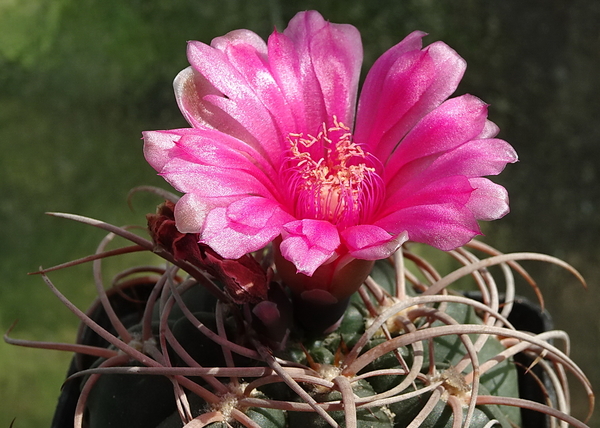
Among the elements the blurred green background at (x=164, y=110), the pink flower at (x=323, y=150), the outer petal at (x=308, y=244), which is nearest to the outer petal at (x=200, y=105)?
the pink flower at (x=323, y=150)

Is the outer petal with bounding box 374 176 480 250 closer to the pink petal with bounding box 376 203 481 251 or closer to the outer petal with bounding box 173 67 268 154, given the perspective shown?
the pink petal with bounding box 376 203 481 251

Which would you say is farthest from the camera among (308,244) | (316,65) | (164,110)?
(164,110)

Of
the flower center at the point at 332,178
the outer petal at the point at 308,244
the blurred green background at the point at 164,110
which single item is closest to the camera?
the outer petal at the point at 308,244

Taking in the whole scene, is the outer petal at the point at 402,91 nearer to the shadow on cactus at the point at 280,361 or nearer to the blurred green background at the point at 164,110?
the shadow on cactus at the point at 280,361

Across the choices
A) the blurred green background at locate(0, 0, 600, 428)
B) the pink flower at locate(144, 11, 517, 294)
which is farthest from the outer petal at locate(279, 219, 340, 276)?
the blurred green background at locate(0, 0, 600, 428)

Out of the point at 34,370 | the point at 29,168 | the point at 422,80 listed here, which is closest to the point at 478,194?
the point at 422,80

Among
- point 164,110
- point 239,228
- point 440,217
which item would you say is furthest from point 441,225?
point 164,110

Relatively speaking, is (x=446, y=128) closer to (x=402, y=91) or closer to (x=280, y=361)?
(x=402, y=91)
